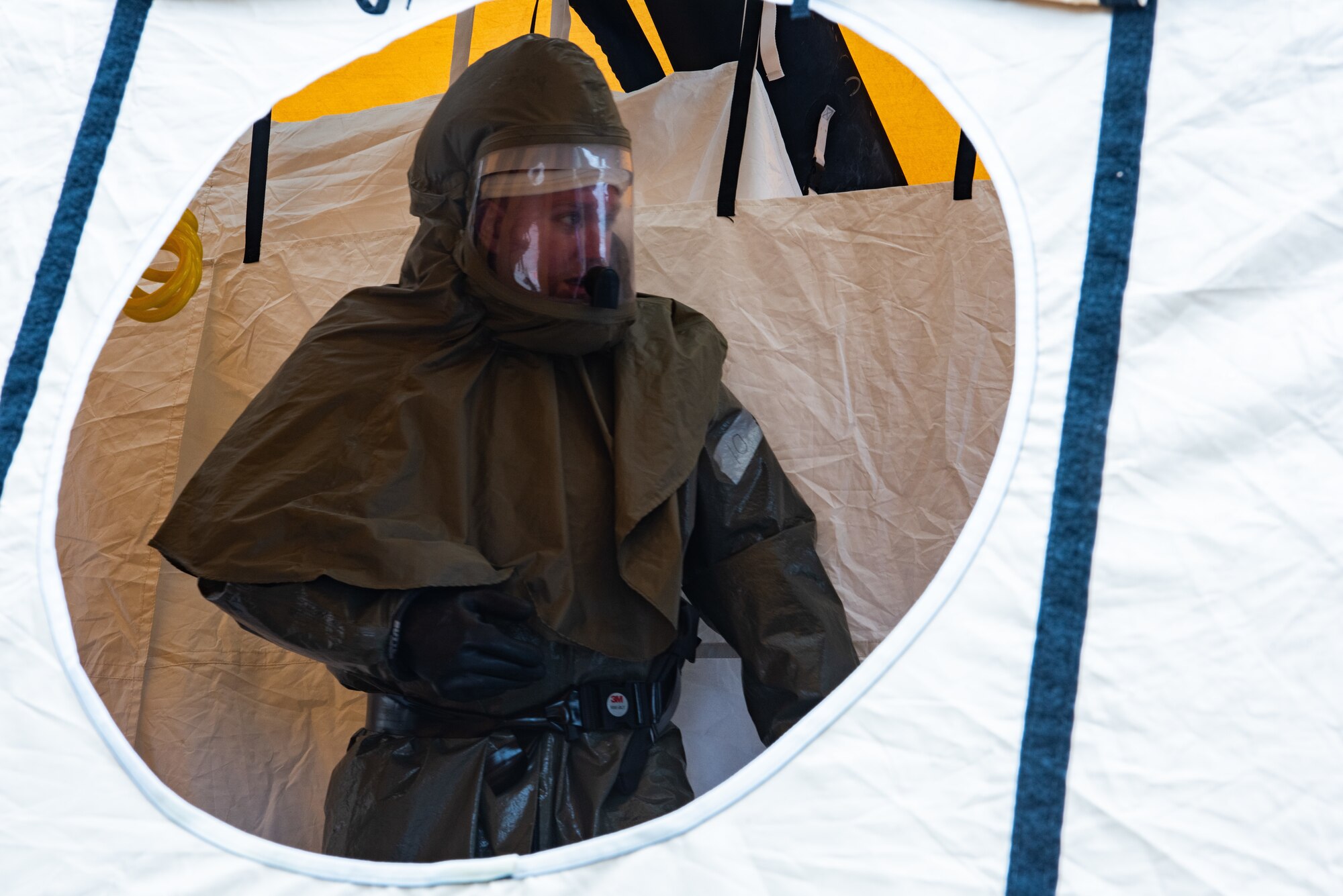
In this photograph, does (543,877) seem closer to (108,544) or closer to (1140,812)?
(1140,812)

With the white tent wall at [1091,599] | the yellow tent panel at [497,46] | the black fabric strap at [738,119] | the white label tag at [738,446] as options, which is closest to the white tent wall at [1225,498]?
the white tent wall at [1091,599]

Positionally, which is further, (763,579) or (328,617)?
(763,579)

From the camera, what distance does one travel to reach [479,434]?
52.5 inches

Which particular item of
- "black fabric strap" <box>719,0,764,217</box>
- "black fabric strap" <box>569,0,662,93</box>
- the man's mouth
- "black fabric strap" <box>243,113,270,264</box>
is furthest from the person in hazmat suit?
"black fabric strap" <box>569,0,662,93</box>

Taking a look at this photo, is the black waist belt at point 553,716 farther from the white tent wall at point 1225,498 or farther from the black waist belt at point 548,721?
the white tent wall at point 1225,498

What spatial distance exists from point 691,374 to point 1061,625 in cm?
73

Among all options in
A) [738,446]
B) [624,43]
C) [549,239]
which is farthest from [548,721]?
[624,43]

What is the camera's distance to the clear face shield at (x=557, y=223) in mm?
1328

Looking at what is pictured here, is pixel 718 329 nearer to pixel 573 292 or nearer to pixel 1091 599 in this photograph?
pixel 573 292

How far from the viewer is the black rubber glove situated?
3.76 ft

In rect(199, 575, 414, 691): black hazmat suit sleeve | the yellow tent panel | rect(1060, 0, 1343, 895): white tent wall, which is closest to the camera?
rect(1060, 0, 1343, 895): white tent wall

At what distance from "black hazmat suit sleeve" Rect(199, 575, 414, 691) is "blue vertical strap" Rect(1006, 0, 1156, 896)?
2.21 feet

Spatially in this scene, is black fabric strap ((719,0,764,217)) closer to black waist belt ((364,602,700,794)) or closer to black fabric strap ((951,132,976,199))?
black fabric strap ((951,132,976,199))

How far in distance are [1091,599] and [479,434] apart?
0.80 m
